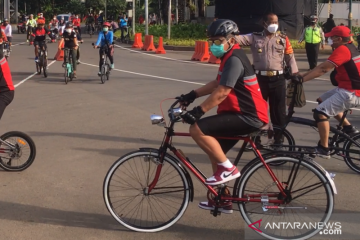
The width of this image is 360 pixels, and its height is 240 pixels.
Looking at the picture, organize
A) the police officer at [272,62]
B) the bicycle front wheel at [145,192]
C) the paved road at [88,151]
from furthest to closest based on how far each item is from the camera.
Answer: the police officer at [272,62] → the paved road at [88,151] → the bicycle front wheel at [145,192]

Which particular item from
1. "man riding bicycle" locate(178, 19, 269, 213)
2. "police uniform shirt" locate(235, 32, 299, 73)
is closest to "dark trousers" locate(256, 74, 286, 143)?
"police uniform shirt" locate(235, 32, 299, 73)

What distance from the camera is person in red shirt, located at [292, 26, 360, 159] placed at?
22.0ft

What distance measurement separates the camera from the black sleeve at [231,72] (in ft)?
15.7

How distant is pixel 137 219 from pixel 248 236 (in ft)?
3.41

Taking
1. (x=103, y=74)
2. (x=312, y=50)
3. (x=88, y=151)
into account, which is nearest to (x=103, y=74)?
(x=103, y=74)

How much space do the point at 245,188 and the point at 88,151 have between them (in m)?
3.94

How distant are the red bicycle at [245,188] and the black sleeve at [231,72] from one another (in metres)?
0.46

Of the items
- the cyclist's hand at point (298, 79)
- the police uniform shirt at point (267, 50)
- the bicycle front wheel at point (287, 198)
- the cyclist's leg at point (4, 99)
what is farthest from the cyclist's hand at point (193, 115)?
the police uniform shirt at point (267, 50)

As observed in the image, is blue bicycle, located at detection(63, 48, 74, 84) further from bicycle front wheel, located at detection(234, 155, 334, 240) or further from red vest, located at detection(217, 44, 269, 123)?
bicycle front wheel, located at detection(234, 155, 334, 240)

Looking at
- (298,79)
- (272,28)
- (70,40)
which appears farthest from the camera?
(70,40)

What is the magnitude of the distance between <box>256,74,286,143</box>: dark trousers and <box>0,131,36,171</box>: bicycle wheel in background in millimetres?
3148

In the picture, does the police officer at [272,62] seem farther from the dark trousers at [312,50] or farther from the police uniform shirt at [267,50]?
the dark trousers at [312,50]

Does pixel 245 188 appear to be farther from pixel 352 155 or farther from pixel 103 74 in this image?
pixel 103 74

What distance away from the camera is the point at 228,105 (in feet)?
16.4
